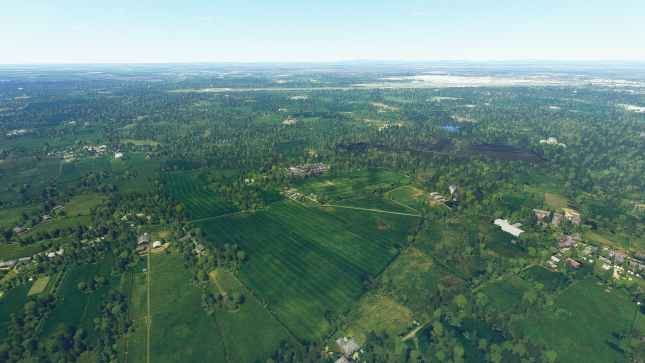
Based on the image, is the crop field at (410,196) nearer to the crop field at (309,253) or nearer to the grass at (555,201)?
the crop field at (309,253)

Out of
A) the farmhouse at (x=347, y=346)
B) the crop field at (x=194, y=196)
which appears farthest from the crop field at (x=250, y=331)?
the crop field at (x=194, y=196)

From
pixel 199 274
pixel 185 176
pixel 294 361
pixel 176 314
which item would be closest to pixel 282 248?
pixel 199 274

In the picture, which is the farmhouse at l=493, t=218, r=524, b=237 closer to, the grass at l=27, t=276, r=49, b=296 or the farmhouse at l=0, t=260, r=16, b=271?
the grass at l=27, t=276, r=49, b=296

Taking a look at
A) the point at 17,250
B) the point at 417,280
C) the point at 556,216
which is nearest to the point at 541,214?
the point at 556,216

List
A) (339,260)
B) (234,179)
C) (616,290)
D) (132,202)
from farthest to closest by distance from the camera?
(234,179), (132,202), (339,260), (616,290)

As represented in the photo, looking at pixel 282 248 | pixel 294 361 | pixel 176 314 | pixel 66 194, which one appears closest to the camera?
pixel 294 361

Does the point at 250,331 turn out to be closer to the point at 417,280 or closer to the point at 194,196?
the point at 417,280

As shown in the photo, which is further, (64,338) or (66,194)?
(66,194)

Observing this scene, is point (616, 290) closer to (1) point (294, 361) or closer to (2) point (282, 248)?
(1) point (294, 361)
